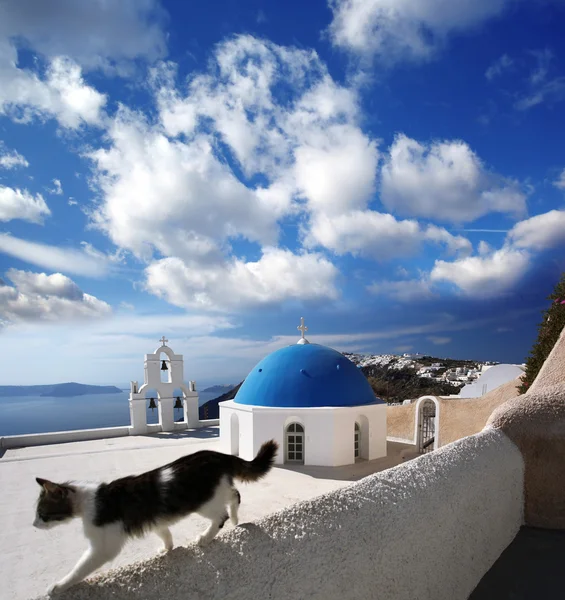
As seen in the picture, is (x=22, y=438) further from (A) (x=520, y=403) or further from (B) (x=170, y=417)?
(A) (x=520, y=403)

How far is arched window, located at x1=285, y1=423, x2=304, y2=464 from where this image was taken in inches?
557

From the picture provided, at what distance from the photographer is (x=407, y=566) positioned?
4863 mm

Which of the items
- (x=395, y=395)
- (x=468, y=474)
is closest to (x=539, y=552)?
→ (x=468, y=474)

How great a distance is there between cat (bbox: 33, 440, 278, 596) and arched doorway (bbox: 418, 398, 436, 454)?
52.8ft

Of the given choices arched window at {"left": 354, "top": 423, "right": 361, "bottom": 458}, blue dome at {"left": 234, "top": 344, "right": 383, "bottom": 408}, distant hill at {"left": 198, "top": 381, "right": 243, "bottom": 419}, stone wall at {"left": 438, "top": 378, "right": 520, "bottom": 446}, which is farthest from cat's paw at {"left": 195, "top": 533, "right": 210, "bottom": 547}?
distant hill at {"left": 198, "top": 381, "right": 243, "bottom": 419}

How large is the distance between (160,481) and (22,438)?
19262 millimetres

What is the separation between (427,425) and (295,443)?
315 inches

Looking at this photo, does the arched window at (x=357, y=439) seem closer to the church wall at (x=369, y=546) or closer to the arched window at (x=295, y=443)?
the arched window at (x=295, y=443)

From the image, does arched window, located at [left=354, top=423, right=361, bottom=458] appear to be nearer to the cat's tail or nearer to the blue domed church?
the blue domed church

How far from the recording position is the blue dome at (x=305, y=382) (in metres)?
14.2

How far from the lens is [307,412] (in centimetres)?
1381

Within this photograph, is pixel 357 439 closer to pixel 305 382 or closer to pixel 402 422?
pixel 305 382

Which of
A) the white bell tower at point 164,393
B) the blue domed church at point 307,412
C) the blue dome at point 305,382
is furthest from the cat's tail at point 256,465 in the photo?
the white bell tower at point 164,393

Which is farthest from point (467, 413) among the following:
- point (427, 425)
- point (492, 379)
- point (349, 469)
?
point (492, 379)
